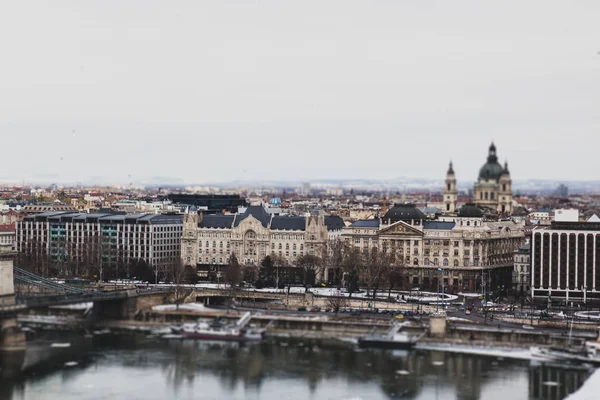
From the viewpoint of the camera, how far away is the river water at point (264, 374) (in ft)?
164

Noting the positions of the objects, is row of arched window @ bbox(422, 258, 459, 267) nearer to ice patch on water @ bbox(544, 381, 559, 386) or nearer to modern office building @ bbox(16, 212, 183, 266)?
modern office building @ bbox(16, 212, 183, 266)

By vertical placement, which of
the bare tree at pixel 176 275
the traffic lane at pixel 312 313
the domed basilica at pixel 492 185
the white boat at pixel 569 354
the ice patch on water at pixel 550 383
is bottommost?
the ice patch on water at pixel 550 383

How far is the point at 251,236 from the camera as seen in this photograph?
311 ft

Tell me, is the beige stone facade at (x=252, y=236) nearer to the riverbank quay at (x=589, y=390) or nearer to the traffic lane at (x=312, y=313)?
the traffic lane at (x=312, y=313)

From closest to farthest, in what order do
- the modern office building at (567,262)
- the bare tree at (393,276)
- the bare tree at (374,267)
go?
the modern office building at (567,262)
the bare tree at (374,267)
the bare tree at (393,276)

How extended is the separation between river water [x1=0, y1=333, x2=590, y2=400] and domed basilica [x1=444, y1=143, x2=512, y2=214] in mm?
87579

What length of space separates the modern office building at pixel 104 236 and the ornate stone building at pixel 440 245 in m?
14.2

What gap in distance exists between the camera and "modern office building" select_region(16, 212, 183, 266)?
9625cm

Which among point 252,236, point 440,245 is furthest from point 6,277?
point 440,245

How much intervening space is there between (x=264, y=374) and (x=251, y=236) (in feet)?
135

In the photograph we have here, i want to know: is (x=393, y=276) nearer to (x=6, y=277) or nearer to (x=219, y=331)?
(x=219, y=331)

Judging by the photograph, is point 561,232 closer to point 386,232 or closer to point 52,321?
point 386,232

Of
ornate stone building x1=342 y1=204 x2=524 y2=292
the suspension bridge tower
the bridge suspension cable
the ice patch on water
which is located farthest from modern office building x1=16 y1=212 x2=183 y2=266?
the ice patch on water

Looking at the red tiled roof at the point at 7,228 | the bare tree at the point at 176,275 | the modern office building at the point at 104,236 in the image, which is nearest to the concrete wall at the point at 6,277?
the bare tree at the point at 176,275
